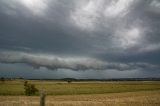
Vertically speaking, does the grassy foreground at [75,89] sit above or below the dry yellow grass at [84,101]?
above

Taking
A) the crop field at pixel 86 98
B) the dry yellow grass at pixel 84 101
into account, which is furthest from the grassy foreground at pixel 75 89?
the dry yellow grass at pixel 84 101

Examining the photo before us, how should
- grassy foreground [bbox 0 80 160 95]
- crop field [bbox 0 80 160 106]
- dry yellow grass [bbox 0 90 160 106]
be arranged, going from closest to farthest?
1. dry yellow grass [bbox 0 90 160 106]
2. crop field [bbox 0 80 160 106]
3. grassy foreground [bbox 0 80 160 95]

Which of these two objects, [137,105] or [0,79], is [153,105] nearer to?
[137,105]

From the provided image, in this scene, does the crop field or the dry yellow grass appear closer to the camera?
the dry yellow grass

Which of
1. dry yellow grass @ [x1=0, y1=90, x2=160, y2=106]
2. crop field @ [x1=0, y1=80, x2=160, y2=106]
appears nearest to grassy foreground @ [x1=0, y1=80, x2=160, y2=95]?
crop field @ [x1=0, y1=80, x2=160, y2=106]

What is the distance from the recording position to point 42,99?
992 centimetres

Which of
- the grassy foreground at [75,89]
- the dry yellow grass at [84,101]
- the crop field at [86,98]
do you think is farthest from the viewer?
the grassy foreground at [75,89]

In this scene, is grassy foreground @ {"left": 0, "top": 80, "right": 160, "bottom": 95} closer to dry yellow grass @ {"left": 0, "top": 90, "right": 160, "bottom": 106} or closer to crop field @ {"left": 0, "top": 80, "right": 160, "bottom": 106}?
crop field @ {"left": 0, "top": 80, "right": 160, "bottom": 106}

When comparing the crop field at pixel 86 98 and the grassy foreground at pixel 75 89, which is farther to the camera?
the grassy foreground at pixel 75 89

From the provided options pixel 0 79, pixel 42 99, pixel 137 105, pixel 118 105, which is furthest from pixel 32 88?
pixel 0 79

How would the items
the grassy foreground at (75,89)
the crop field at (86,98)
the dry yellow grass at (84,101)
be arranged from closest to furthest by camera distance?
the dry yellow grass at (84,101), the crop field at (86,98), the grassy foreground at (75,89)

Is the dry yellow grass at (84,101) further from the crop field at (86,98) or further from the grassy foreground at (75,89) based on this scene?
the grassy foreground at (75,89)

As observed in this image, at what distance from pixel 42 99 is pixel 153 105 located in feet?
45.1

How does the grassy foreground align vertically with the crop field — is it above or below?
above
